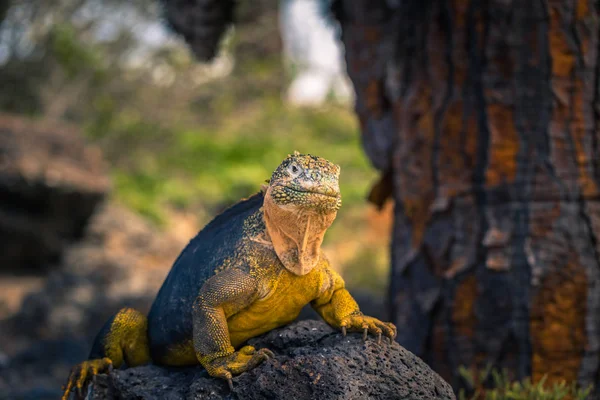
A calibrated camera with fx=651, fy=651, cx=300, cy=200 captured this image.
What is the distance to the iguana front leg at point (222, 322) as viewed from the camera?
2.56 meters

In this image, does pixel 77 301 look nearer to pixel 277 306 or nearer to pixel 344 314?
pixel 277 306

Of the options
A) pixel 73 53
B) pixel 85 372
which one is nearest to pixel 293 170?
pixel 85 372

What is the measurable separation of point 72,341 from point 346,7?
430 centimetres

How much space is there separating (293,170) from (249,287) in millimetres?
525

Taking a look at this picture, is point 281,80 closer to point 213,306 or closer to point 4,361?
point 4,361

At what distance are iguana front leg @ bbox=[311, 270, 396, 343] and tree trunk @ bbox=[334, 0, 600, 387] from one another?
5.32 ft

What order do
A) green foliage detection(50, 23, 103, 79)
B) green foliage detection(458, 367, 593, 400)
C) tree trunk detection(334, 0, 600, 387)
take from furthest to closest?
green foliage detection(50, 23, 103, 79), tree trunk detection(334, 0, 600, 387), green foliage detection(458, 367, 593, 400)

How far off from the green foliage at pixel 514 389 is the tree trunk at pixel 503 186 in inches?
3.7

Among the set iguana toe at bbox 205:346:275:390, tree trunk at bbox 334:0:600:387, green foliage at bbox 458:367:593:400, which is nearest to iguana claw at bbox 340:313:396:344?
iguana toe at bbox 205:346:275:390

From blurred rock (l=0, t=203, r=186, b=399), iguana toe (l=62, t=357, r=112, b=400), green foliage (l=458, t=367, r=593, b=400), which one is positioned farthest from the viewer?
blurred rock (l=0, t=203, r=186, b=399)

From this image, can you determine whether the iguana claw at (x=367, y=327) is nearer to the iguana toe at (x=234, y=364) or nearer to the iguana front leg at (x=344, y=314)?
the iguana front leg at (x=344, y=314)

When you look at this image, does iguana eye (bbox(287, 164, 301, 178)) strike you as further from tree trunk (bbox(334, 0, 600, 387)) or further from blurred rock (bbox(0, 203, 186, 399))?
blurred rock (bbox(0, 203, 186, 399))

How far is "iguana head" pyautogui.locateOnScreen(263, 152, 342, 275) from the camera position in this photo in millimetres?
2453

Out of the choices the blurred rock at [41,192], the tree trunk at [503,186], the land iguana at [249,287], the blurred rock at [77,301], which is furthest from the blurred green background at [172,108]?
the land iguana at [249,287]
